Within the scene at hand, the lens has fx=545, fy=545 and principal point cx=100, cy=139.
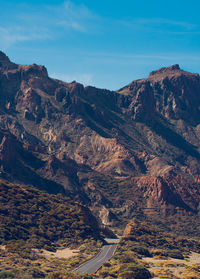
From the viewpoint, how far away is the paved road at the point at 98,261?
90.4m

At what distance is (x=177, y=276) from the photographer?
295ft

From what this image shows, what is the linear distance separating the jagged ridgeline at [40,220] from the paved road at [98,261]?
622cm

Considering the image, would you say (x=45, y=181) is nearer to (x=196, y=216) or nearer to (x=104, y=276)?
(x=196, y=216)

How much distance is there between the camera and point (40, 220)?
124 metres

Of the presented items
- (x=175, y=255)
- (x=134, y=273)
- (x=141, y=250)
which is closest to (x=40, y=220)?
(x=141, y=250)

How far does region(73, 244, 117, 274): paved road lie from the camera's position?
9042 centimetres

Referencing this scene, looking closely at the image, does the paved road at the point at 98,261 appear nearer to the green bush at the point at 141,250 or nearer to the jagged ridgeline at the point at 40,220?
the green bush at the point at 141,250

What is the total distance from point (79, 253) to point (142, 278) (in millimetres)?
24615

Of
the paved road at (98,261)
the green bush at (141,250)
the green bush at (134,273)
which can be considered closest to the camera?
the green bush at (134,273)

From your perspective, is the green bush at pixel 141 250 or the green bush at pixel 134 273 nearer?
the green bush at pixel 134 273

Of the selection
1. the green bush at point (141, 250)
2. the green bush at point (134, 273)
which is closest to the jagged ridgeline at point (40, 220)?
the green bush at point (141, 250)

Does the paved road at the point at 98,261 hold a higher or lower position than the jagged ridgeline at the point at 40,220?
lower

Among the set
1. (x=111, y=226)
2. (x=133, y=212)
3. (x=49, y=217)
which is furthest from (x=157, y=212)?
(x=49, y=217)

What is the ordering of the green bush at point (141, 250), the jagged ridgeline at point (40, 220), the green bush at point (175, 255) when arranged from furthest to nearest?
the green bush at point (175, 255), the green bush at point (141, 250), the jagged ridgeline at point (40, 220)
